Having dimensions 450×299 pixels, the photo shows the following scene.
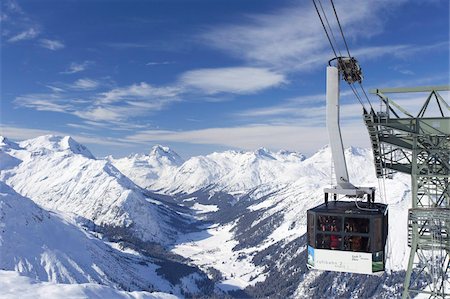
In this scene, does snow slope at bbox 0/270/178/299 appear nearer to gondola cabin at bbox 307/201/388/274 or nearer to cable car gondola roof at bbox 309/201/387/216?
gondola cabin at bbox 307/201/388/274

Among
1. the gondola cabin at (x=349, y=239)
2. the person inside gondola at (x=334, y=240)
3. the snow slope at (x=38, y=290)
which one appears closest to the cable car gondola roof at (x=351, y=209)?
the gondola cabin at (x=349, y=239)

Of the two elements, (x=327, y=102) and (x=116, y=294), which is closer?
(x=327, y=102)

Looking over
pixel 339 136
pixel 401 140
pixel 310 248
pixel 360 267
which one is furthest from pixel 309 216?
pixel 401 140

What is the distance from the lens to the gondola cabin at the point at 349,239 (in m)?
27.8

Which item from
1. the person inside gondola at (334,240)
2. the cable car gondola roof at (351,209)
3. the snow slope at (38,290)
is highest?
the cable car gondola roof at (351,209)

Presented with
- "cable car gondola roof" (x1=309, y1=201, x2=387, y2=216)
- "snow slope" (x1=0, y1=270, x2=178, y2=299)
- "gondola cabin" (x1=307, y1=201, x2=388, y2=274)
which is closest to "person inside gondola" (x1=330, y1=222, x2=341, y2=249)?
"gondola cabin" (x1=307, y1=201, x2=388, y2=274)

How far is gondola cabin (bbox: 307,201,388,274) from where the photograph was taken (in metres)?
27.8

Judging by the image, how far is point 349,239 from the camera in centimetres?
2822

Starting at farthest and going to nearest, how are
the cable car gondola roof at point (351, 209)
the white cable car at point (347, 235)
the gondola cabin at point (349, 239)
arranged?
the cable car gondola roof at point (351, 209), the gondola cabin at point (349, 239), the white cable car at point (347, 235)

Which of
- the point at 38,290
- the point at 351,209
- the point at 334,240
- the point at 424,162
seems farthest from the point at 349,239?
the point at 38,290

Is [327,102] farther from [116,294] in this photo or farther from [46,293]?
[116,294]

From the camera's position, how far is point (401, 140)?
1304 inches

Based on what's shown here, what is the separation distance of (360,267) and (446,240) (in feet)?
29.1

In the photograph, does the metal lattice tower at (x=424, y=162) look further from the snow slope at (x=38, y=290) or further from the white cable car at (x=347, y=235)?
the snow slope at (x=38, y=290)
